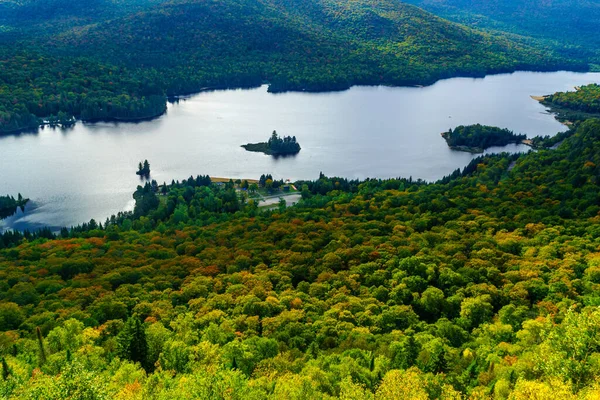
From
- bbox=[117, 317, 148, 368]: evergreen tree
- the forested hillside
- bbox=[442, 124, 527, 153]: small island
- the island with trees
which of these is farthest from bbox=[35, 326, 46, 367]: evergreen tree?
bbox=[442, 124, 527, 153]: small island

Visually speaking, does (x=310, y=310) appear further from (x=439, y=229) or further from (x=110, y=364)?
(x=439, y=229)

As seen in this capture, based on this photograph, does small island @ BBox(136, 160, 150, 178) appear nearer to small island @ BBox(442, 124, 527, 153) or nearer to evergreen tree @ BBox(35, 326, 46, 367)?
evergreen tree @ BBox(35, 326, 46, 367)

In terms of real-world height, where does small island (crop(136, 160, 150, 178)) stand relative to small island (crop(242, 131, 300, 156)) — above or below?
below

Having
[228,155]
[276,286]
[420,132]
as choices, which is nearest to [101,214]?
[228,155]

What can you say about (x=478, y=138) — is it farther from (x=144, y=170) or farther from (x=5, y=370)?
(x=5, y=370)

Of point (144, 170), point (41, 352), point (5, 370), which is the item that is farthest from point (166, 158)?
point (5, 370)

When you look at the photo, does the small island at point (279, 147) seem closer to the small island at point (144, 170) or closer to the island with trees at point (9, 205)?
the small island at point (144, 170)
